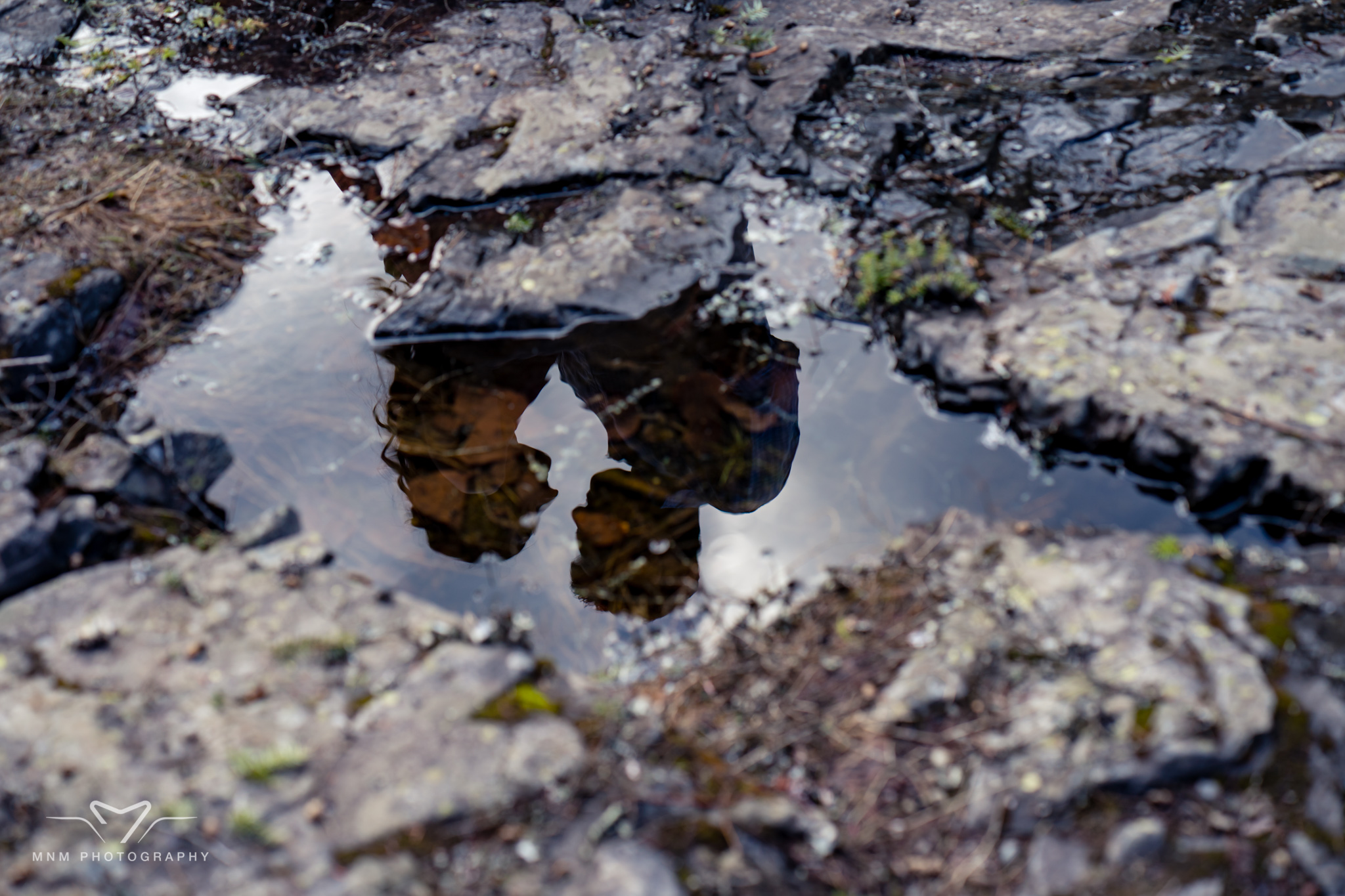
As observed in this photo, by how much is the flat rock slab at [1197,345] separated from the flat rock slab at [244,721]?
2.51m

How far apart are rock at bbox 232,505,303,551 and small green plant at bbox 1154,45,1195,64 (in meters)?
5.84

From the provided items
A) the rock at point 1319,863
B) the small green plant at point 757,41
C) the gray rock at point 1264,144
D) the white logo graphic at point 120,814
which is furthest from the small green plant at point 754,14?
the white logo graphic at point 120,814

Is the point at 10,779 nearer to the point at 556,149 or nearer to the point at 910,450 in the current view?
the point at 910,450

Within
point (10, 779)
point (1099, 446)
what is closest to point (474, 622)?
point (10, 779)

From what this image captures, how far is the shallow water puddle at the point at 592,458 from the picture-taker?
3.50m

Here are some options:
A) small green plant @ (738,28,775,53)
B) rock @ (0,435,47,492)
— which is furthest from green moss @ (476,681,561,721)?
small green plant @ (738,28,775,53)

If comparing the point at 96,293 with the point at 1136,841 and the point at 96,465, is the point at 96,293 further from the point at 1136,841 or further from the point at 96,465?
the point at 1136,841

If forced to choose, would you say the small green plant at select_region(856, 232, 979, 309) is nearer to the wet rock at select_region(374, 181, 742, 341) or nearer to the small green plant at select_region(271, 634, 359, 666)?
the wet rock at select_region(374, 181, 742, 341)

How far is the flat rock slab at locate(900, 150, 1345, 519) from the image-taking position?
3338 millimetres

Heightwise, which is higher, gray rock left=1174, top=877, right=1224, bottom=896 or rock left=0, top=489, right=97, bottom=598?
rock left=0, top=489, right=97, bottom=598

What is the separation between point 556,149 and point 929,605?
138 inches

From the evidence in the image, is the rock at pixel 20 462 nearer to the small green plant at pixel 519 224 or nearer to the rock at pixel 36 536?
the rock at pixel 36 536

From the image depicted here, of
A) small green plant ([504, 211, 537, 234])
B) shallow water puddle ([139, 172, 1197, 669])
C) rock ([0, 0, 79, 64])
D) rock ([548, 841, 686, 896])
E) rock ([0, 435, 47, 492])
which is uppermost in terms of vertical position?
rock ([0, 0, 79, 64])

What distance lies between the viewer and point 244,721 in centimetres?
265
